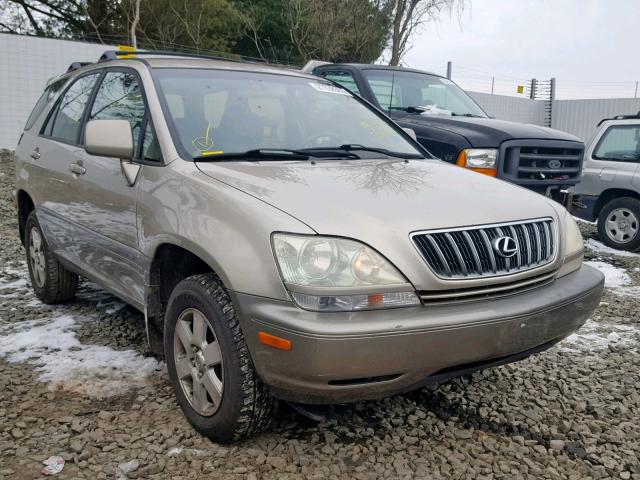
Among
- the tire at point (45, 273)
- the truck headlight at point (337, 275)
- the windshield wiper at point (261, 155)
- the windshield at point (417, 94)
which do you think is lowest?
the tire at point (45, 273)

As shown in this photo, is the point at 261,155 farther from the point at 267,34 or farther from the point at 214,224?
the point at 267,34

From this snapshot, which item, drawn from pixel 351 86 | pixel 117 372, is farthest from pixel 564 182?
pixel 117 372

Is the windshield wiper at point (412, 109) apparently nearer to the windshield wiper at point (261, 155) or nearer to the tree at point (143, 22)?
the windshield wiper at point (261, 155)

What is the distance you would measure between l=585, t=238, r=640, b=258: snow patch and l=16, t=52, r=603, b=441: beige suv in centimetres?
508

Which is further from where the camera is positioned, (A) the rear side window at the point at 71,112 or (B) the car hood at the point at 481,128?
(B) the car hood at the point at 481,128

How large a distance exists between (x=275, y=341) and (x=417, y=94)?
550cm

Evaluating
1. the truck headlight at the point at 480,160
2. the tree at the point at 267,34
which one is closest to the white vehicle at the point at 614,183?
the truck headlight at the point at 480,160

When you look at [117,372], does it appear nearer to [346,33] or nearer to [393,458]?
[393,458]

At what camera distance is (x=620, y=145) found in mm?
8328

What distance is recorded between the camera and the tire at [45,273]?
4559 mm

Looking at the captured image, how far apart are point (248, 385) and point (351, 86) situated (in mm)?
5162

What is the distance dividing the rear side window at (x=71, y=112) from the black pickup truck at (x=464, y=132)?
3.28 meters

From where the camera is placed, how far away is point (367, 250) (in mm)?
2342

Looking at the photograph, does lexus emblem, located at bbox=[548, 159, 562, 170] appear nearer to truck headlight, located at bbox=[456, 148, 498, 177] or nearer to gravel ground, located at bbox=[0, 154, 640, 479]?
truck headlight, located at bbox=[456, 148, 498, 177]
